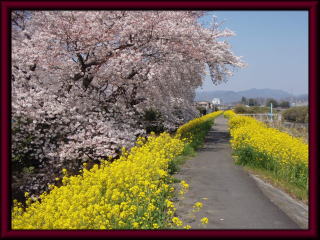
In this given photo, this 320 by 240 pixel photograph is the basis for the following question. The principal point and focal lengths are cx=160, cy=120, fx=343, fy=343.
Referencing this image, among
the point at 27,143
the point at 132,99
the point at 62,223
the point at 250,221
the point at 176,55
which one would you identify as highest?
the point at 176,55

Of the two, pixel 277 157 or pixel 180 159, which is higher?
pixel 277 157

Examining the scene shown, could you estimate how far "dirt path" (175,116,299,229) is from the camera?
5.82 meters

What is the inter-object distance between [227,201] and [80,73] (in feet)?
21.9

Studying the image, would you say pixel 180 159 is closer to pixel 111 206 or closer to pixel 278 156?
pixel 278 156

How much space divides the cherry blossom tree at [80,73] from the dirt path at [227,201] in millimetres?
2817

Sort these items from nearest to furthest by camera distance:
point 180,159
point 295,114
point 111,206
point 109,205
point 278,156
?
point 109,205 → point 111,206 → point 278,156 → point 180,159 → point 295,114

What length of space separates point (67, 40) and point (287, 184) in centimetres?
759

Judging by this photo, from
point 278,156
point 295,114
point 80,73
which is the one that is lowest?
point 278,156

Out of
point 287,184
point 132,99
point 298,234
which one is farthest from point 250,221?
point 132,99

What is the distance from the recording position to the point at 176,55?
12078 millimetres

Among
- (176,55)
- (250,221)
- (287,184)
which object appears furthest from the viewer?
(176,55)

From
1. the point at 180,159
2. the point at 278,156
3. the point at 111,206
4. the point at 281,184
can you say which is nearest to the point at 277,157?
the point at 278,156

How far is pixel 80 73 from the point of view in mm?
11266
